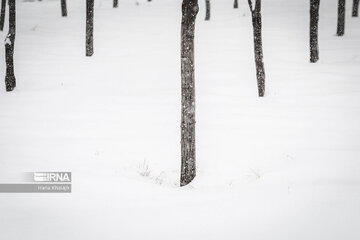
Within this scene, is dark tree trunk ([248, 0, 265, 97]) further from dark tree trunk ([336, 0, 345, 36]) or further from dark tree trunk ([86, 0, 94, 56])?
dark tree trunk ([336, 0, 345, 36])

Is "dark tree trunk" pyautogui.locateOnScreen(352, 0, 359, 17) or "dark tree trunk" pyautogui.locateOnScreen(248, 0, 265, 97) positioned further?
"dark tree trunk" pyautogui.locateOnScreen(352, 0, 359, 17)

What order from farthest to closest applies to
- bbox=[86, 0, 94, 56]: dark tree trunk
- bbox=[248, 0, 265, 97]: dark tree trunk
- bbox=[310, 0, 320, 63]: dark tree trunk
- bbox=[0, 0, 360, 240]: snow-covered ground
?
bbox=[86, 0, 94, 56]: dark tree trunk
bbox=[310, 0, 320, 63]: dark tree trunk
bbox=[248, 0, 265, 97]: dark tree trunk
bbox=[0, 0, 360, 240]: snow-covered ground

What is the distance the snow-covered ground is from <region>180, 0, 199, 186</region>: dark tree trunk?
410 mm

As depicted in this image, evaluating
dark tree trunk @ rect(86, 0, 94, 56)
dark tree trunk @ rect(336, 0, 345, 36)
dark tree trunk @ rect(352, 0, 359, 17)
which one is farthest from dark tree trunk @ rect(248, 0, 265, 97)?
dark tree trunk @ rect(352, 0, 359, 17)

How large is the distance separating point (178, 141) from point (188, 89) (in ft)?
7.68

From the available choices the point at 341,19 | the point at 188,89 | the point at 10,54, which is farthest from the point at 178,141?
the point at 341,19

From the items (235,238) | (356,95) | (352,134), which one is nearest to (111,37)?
(356,95)

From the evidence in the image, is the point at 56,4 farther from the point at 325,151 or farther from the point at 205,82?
the point at 325,151

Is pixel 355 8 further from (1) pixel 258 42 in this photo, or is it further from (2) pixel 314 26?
(1) pixel 258 42

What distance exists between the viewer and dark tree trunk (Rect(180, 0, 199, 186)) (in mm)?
5163

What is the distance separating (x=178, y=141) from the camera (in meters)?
7.57

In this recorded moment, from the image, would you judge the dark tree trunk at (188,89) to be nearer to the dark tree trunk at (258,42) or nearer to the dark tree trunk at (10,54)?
the dark tree trunk at (258,42)

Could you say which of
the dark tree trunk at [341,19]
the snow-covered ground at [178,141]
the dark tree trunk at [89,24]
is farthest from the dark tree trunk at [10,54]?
the dark tree trunk at [341,19]

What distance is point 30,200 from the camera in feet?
16.4
